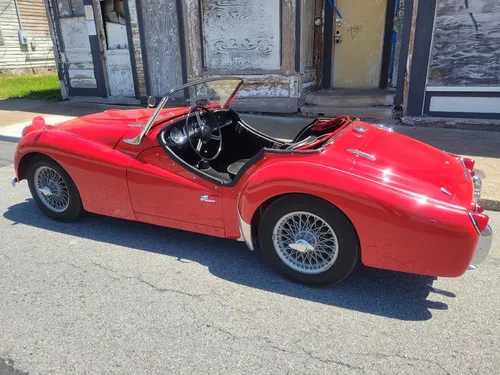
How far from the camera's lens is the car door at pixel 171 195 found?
3.12 metres

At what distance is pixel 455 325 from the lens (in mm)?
2492

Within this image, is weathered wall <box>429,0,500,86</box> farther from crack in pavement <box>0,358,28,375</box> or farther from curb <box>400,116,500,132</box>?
crack in pavement <box>0,358,28,375</box>

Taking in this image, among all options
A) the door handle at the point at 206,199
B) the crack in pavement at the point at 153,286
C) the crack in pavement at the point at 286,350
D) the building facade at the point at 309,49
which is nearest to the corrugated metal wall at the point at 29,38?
the building facade at the point at 309,49

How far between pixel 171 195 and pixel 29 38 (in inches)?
727

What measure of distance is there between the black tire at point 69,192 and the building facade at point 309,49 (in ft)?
18.1

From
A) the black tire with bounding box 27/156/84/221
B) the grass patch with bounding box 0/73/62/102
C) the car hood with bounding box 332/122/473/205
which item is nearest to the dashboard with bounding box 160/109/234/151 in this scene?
the black tire with bounding box 27/156/84/221

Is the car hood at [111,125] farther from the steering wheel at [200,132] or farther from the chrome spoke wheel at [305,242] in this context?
the chrome spoke wheel at [305,242]

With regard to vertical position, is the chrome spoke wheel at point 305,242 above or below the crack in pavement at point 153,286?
above

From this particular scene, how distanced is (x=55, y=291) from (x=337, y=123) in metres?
2.67

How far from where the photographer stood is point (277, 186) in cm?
275

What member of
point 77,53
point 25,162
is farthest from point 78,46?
point 25,162

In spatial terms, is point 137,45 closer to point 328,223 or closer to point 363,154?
point 363,154

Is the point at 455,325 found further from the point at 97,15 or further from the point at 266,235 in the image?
the point at 97,15

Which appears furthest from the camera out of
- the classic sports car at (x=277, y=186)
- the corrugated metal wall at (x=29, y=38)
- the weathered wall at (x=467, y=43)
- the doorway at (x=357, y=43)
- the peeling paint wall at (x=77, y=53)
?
the corrugated metal wall at (x=29, y=38)
